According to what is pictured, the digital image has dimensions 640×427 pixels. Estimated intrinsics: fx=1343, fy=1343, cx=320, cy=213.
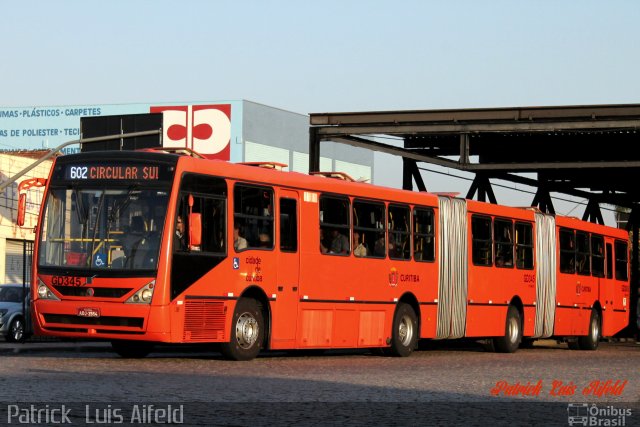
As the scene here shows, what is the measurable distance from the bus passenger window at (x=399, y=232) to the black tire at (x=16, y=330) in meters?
13.8

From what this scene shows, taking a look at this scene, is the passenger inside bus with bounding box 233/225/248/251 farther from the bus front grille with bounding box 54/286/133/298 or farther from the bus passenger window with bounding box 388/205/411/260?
the bus passenger window with bounding box 388/205/411/260

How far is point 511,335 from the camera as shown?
2802 cm

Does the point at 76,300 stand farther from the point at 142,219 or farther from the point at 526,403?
the point at 526,403

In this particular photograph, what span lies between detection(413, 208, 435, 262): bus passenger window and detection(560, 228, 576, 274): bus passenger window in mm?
6613

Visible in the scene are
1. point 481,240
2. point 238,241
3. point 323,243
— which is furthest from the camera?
point 481,240

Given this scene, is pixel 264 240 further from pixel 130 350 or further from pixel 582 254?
pixel 582 254

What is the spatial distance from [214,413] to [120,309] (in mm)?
7270

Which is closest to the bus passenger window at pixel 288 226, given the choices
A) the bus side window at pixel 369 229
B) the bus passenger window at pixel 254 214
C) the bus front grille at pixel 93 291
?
the bus passenger window at pixel 254 214

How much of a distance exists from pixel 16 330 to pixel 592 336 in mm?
14616

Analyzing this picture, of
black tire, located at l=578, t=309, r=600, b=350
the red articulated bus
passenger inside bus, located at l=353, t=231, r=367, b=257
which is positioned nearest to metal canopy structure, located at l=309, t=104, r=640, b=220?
black tire, located at l=578, t=309, r=600, b=350

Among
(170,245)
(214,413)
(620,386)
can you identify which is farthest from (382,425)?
(170,245)

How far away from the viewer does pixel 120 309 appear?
1841cm

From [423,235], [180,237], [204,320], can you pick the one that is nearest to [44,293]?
[180,237]

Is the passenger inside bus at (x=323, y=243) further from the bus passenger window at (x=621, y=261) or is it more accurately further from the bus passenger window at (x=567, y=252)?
the bus passenger window at (x=621, y=261)
